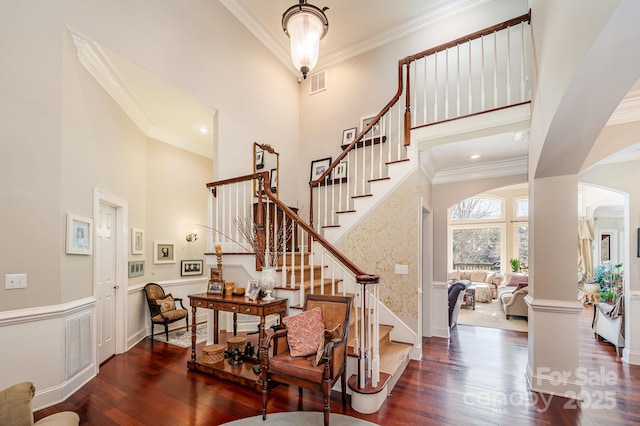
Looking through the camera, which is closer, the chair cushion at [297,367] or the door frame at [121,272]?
the chair cushion at [297,367]

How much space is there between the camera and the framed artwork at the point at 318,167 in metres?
5.96

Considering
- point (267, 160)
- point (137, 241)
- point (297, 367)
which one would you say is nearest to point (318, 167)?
point (267, 160)

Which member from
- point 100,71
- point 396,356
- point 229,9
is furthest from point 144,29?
point 396,356

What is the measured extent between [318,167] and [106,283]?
3959 mm

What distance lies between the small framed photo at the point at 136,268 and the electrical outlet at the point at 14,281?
84.4 inches

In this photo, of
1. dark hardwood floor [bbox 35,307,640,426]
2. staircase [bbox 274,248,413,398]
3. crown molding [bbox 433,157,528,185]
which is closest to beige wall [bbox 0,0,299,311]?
dark hardwood floor [bbox 35,307,640,426]

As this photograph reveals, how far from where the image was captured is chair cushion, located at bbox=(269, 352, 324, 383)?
8.14 ft

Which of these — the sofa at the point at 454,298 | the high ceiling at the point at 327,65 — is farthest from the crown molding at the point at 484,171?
the sofa at the point at 454,298

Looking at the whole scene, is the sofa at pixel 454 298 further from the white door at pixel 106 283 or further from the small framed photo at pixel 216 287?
the white door at pixel 106 283

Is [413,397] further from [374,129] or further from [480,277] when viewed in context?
[480,277]

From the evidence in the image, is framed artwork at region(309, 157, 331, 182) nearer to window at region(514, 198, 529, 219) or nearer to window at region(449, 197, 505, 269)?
window at region(449, 197, 505, 269)

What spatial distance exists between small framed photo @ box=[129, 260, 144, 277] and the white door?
46 cm

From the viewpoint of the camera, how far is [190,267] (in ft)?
19.9

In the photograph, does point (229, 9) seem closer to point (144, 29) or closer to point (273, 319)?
point (144, 29)
